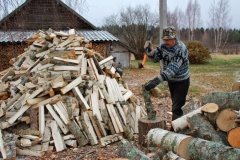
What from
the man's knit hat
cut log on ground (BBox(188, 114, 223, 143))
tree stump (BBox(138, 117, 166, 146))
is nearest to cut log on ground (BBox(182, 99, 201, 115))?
cut log on ground (BBox(188, 114, 223, 143))

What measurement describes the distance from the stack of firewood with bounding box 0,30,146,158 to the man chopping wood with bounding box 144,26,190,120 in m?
1.30

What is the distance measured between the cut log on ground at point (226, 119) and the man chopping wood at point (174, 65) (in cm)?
94

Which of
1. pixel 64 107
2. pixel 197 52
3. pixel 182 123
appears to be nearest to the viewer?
pixel 182 123

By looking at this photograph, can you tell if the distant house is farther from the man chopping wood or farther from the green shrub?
the man chopping wood

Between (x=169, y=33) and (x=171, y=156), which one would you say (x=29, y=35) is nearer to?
(x=169, y=33)

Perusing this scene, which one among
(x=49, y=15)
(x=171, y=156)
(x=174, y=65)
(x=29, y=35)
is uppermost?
(x=49, y=15)

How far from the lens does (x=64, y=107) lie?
5656mm

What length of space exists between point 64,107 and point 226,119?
3237 millimetres

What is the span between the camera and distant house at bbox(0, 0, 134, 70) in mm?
15680

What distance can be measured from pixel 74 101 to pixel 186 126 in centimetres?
244

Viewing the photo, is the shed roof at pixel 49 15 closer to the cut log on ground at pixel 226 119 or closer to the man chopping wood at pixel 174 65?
Answer: the man chopping wood at pixel 174 65

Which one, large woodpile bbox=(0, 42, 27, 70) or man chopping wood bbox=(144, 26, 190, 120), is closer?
man chopping wood bbox=(144, 26, 190, 120)

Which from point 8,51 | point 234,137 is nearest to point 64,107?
point 234,137

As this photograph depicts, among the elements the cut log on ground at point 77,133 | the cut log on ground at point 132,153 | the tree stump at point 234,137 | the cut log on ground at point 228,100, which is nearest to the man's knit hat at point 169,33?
the cut log on ground at point 228,100
